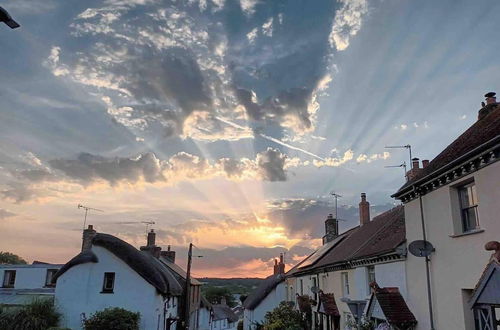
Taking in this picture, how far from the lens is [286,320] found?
31.0m

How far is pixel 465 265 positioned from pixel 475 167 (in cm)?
269

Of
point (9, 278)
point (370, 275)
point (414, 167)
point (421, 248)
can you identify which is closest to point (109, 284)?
point (9, 278)

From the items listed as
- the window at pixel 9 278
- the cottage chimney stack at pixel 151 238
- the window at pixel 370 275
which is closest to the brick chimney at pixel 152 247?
the cottage chimney stack at pixel 151 238

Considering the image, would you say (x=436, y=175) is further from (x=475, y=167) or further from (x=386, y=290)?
(x=386, y=290)

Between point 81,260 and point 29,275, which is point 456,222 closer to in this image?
point 81,260

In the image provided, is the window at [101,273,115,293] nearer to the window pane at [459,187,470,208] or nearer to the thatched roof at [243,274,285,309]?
the window pane at [459,187,470,208]

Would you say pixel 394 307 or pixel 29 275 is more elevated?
pixel 29 275

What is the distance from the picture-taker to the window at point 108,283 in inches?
1088

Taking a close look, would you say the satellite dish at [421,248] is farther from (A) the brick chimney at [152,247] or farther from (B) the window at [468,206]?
(A) the brick chimney at [152,247]

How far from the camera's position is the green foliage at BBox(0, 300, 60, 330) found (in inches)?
964

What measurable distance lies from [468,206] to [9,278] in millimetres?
35949

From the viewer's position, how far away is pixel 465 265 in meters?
11.6

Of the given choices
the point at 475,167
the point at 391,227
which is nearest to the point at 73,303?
the point at 391,227

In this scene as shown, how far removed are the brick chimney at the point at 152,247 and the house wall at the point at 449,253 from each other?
28025mm
